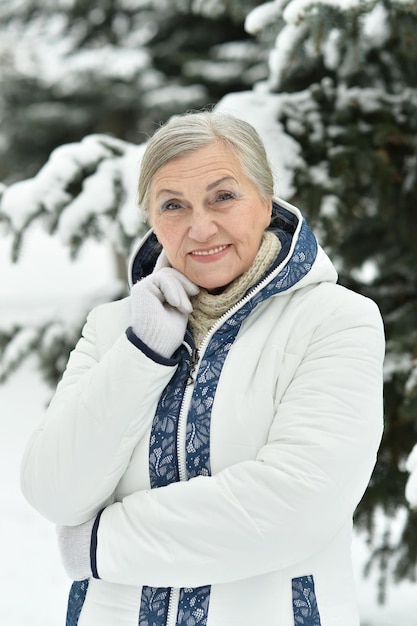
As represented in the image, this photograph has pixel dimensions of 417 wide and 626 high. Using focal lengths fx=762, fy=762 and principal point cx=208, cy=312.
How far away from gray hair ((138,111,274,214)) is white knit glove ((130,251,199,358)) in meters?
0.25

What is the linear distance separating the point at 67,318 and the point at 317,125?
4.98 feet

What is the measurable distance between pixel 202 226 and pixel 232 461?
1.72 ft

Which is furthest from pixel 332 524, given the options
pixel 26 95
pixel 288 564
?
pixel 26 95

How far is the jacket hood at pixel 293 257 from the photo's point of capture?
1.67 metres

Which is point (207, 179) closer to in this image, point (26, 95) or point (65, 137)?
point (65, 137)

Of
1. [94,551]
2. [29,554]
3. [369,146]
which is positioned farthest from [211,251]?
[29,554]

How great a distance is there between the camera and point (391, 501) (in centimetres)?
345

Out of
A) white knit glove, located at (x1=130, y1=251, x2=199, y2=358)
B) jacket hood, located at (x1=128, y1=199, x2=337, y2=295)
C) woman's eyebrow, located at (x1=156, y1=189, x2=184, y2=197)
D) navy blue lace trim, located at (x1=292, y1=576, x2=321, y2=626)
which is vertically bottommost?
navy blue lace trim, located at (x1=292, y1=576, x2=321, y2=626)

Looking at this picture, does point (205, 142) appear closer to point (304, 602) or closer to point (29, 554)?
point (304, 602)

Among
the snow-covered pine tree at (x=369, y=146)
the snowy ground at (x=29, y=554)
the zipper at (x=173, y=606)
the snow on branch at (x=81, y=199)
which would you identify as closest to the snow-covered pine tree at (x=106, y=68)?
the snow on branch at (x=81, y=199)

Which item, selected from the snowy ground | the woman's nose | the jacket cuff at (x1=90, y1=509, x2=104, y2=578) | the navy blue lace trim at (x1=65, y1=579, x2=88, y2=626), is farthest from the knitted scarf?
the snowy ground

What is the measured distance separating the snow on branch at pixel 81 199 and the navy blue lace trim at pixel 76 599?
147 cm

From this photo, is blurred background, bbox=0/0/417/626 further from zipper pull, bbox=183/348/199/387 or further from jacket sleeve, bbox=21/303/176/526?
jacket sleeve, bbox=21/303/176/526

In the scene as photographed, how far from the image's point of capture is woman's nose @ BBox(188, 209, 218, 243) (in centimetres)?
172
